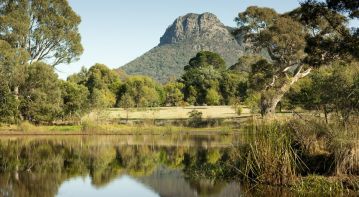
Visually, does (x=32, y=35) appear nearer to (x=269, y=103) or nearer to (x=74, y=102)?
(x=74, y=102)

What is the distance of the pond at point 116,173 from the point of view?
13352mm

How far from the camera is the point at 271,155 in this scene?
12.8 meters

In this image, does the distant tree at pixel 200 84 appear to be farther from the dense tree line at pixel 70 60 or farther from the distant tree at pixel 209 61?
the dense tree line at pixel 70 60

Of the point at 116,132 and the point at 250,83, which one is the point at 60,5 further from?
the point at 250,83

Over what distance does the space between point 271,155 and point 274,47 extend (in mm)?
23779

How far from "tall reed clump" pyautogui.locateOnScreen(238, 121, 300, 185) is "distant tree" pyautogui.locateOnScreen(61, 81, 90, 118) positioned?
30819 mm

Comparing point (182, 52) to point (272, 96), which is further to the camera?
point (182, 52)

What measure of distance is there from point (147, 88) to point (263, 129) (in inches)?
2376

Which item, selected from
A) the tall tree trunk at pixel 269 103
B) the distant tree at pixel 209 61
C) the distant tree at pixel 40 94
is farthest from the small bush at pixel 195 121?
the distant tree at pixel 209 61

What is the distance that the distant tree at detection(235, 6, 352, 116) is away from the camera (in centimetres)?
3400

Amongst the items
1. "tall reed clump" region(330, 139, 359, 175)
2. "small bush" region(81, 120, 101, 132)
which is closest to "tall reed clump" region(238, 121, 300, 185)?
"tall reed clump" region(330, 139, 359, 175)

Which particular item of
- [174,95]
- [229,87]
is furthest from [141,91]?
[229,87]

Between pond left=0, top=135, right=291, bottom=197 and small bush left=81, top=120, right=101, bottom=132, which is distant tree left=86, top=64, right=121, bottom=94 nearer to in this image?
small bush left=81, top=120, right=101, bottom=132

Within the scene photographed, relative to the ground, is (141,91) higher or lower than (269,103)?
higher
